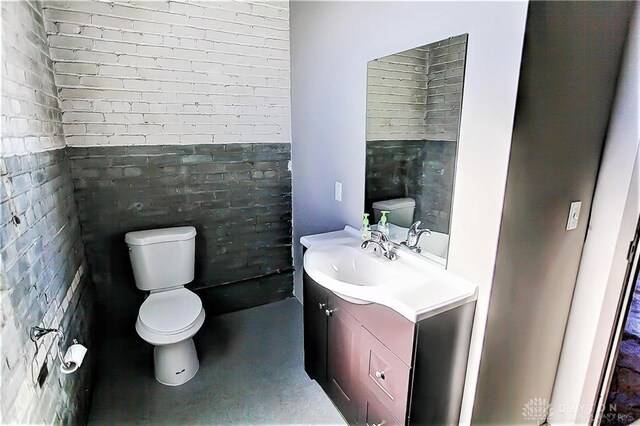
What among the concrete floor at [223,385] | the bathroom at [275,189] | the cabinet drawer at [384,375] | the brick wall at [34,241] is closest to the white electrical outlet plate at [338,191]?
the bathroom at [275,189]

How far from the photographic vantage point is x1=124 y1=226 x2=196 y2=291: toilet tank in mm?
2176

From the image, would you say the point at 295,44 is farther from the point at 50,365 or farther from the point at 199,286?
the point at 50,365

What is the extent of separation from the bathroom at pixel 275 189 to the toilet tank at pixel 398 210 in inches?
2.0

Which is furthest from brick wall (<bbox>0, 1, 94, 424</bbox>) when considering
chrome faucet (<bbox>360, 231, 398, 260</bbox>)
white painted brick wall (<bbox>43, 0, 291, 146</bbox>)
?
chrome faucet (<bbox>360, 231, 398, 260</bbox>)

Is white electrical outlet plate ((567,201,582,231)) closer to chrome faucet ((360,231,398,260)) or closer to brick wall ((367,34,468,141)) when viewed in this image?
brick wall ((367,34,468,141))

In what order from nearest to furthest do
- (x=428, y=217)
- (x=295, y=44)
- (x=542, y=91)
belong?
1. (x=542, y=91)
2. (x=428, y=217)
3. (x=295, y=44)

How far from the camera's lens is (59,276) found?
1.63m

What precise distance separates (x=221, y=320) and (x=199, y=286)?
323 millimetres

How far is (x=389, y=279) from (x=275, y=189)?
1.39 m

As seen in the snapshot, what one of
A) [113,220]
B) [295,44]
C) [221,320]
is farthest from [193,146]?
[221,320]

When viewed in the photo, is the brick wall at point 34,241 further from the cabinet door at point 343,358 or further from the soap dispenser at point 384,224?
the soap dispenser at point 384,224

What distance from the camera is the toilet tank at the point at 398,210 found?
168 cm

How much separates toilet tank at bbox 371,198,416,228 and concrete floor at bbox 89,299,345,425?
1063mm

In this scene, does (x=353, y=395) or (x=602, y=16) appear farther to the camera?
(x=353, y=395)
